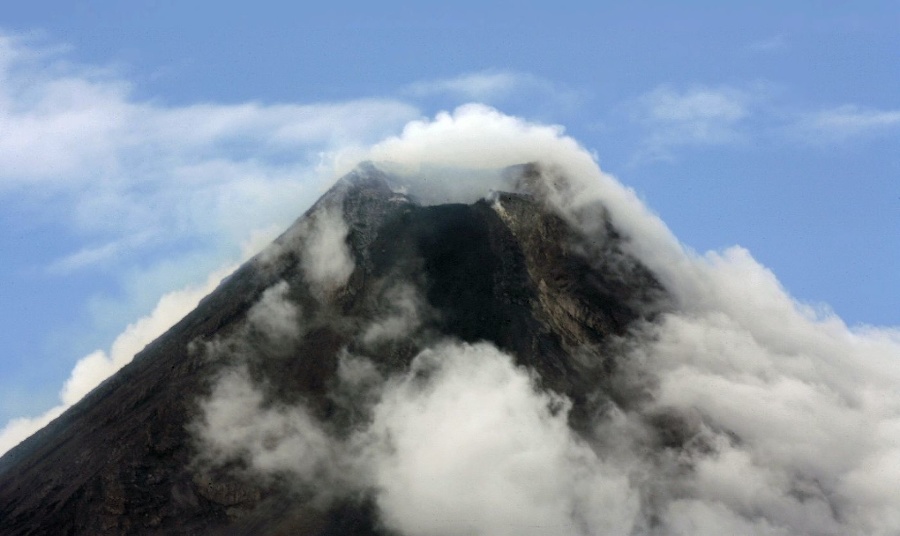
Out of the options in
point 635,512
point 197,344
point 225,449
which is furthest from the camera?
point 197,344

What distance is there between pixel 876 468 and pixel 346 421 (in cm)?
5339

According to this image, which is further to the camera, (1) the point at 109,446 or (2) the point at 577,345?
(2) the point at 577,345

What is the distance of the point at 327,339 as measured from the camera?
150 metres

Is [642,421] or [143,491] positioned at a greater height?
[143,491]

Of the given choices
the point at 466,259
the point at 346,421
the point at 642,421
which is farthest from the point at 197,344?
the point at 642,421

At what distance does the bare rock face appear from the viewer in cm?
13150

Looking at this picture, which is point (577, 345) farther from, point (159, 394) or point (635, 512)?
point (159, 394)

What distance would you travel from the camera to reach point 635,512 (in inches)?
5098

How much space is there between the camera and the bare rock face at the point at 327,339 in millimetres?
131500

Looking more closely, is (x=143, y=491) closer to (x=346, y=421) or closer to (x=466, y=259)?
(x=346, y=421)

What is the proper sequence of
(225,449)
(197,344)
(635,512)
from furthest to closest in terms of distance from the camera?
1. (197,344)
2. (225,449)
3. (635,512)

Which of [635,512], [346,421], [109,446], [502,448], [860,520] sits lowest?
[860,520]

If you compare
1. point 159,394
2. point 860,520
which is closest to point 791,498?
point 860,520

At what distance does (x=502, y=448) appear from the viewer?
136625mm
